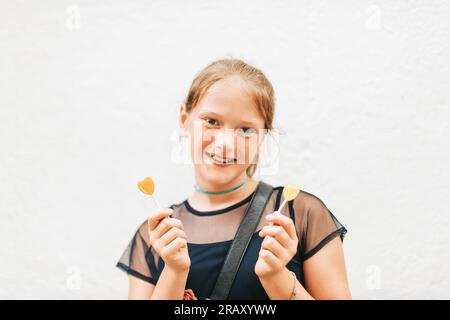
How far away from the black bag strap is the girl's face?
78 millimetres

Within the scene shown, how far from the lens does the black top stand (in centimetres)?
97

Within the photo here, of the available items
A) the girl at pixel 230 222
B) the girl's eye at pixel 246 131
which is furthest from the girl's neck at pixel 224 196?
the girl's eye at pixel 246 131

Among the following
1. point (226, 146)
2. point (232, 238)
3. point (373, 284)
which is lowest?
point (373, 284)

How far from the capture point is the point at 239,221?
3.33 feet

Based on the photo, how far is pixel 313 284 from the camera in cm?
99

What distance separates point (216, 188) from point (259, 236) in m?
0.14

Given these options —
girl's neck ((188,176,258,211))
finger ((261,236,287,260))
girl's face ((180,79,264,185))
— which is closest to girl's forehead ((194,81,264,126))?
girl's face ((180,79,264,185))

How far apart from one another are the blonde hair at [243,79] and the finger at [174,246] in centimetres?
29

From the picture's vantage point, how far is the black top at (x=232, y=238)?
38.2 inches

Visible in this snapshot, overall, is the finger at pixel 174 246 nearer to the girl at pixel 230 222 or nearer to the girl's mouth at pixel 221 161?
the girl at pixel 230 222
